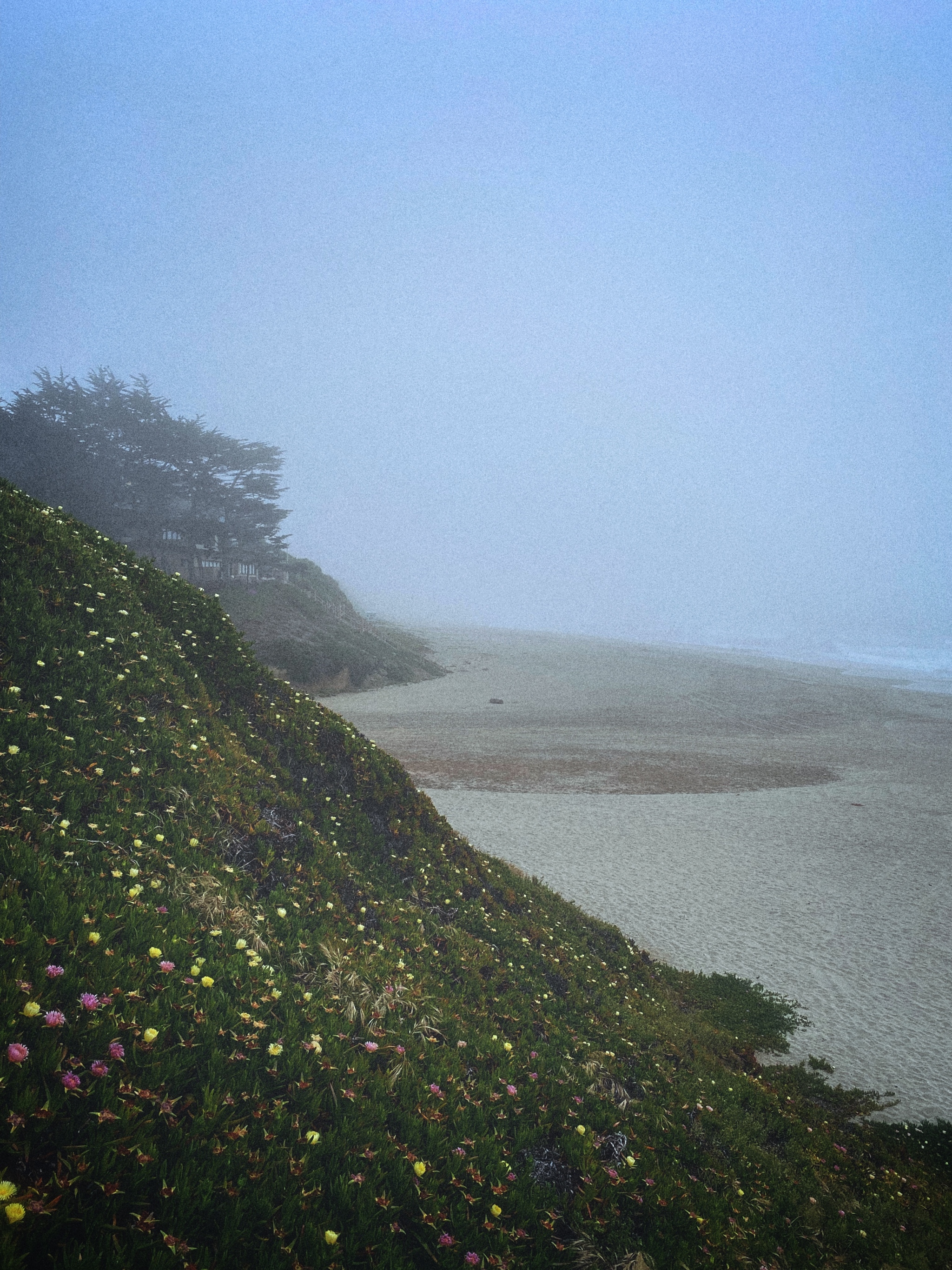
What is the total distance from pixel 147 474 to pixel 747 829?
50814 mm

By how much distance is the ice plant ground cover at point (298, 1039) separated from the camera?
3061 mm

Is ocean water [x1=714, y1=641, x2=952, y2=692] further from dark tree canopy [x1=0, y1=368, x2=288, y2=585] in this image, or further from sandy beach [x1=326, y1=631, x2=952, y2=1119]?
dark tree canopy [x1=0, y1=368, x2=288, y2=585]

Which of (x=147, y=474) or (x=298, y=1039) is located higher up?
(x=147, y=474)

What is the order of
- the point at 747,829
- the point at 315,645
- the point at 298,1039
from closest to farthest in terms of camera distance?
the point at 298,1039, the point at 747,829, the point at 315,645

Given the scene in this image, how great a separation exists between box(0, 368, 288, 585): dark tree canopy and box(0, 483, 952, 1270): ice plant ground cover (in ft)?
141

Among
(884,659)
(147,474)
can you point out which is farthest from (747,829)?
(884,659)

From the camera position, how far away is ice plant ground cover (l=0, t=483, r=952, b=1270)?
306 cm

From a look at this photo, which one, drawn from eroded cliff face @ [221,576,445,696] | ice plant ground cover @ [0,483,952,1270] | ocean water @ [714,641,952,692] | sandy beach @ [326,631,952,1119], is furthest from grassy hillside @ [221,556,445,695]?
ocean water @ [714,641,952,692]

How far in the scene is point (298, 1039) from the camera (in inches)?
166

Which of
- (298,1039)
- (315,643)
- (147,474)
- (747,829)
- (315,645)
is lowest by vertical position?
(747,829)

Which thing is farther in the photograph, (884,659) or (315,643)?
(884,659)

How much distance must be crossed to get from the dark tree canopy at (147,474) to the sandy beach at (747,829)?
2089 centimetres

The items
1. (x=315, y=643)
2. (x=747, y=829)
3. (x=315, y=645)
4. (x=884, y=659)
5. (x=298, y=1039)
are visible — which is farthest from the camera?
(x=884, y=659)

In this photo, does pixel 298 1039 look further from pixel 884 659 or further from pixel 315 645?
pixel 884 659
